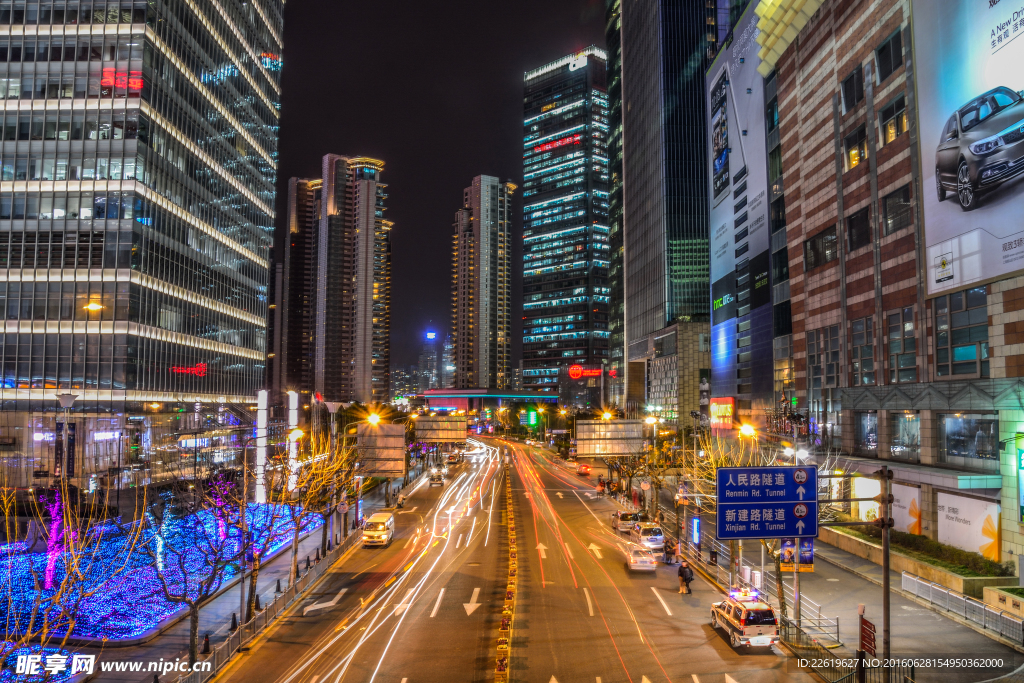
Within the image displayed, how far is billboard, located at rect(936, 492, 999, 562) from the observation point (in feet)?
109

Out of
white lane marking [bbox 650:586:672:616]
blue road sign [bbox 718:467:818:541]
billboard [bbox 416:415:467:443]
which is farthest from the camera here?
billboard [bbox 416:415:467:443]

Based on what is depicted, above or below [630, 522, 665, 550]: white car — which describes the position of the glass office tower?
above

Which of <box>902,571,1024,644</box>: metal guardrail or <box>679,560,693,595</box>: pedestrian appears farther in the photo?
<box>679,560,693,595</box>: pedestrian

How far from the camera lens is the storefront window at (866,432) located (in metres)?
47.2

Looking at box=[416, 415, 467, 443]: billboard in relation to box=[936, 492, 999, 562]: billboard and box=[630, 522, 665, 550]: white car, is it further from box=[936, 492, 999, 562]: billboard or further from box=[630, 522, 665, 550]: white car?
box=[936, 492, 999, 562]: billboard

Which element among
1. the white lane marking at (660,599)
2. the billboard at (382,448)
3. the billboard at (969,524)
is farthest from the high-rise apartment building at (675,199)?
the white lane marking at (660,599)

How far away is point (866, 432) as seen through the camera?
48625 millimetres

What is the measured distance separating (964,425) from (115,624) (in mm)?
44503

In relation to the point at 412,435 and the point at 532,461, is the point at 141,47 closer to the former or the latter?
the point at 412,435

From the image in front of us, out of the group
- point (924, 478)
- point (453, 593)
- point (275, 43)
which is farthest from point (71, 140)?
point (924, 478)

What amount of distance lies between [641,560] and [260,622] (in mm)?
20365

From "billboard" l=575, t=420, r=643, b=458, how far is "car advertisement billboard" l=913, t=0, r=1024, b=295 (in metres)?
20.9

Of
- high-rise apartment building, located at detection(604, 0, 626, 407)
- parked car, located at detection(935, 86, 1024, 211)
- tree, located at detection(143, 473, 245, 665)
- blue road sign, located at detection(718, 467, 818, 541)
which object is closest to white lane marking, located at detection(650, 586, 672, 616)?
blue road sign, located at detection(718, 467, 818, 541)

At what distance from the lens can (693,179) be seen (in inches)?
5236
